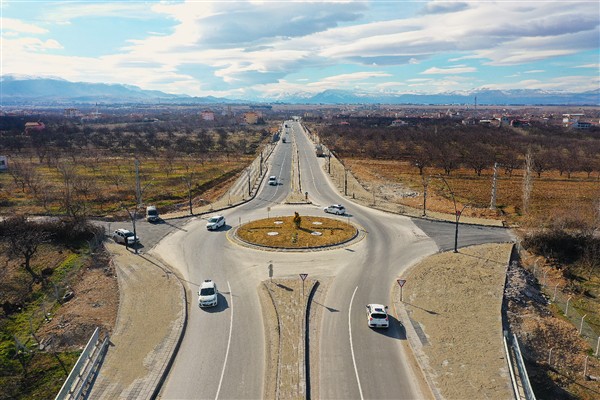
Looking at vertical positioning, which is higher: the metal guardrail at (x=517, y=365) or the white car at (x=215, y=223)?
the white car at (x=215, y=223)

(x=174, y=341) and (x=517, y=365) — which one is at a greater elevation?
(x=174, y=341)

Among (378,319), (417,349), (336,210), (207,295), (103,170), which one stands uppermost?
(103,170)

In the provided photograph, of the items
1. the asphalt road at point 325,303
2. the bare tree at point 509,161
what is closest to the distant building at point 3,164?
the asphalt road at point 325,303

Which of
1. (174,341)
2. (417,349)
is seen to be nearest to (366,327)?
(417,349)

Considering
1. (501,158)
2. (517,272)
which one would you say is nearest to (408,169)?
(501,158)

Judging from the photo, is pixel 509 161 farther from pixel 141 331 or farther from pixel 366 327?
pixel 141 331

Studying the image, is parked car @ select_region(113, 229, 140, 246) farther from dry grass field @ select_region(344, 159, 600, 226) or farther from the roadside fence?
the roadside fence

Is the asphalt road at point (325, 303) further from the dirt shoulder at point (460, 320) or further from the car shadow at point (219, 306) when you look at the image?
the dirt shoulder at point (460, 320)

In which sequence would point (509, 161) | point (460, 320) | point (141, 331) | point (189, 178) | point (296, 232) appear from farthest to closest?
point (509, 161)
point (189, 178)
point (296, 232)
point (460, 320)
point (141, 331)
